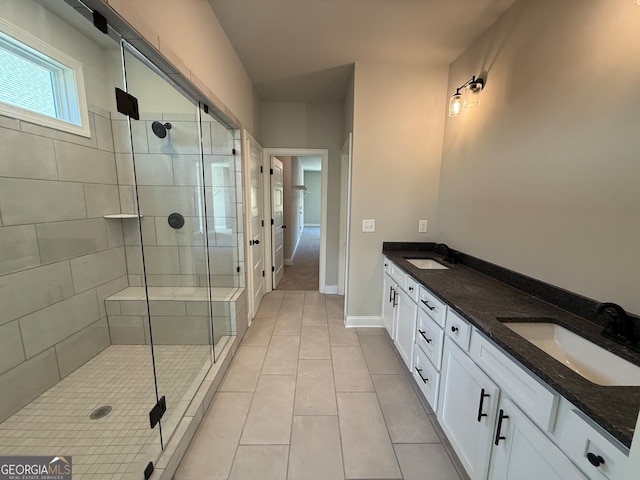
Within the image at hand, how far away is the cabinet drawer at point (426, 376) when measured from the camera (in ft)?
5.10

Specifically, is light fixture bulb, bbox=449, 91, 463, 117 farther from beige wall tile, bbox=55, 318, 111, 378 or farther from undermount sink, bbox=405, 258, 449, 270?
beige wall tile, bbox=55, 318, 111, 378

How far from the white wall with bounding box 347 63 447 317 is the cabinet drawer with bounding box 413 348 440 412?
1.11m

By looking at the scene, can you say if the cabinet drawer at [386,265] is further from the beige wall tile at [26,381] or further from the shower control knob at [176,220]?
the beige wall tile at [26,381]

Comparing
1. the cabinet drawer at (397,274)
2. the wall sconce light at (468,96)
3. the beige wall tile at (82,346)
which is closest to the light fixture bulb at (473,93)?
the wall sconce light at (468,96)

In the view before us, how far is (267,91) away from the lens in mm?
3232

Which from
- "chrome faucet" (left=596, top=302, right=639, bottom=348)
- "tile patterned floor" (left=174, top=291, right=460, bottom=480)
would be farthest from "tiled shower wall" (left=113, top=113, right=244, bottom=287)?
"chrome faucet" (left=596, top=302, right=639, bottom=348)

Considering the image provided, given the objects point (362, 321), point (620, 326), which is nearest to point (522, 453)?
point (620, 326)

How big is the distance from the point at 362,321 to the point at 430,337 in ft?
4.28

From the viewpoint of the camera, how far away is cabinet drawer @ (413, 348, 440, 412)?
156 cm

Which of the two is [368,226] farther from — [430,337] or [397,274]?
[430,337]

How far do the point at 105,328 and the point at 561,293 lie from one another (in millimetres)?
3403

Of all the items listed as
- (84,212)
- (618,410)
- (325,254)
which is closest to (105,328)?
(84,212)

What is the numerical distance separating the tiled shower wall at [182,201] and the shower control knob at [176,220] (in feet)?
0.10

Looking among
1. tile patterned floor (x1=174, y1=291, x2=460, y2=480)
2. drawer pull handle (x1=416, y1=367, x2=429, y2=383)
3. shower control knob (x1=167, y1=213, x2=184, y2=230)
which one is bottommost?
tile patterned floor (x1=174, y1=291, x2=460, y2=480)
